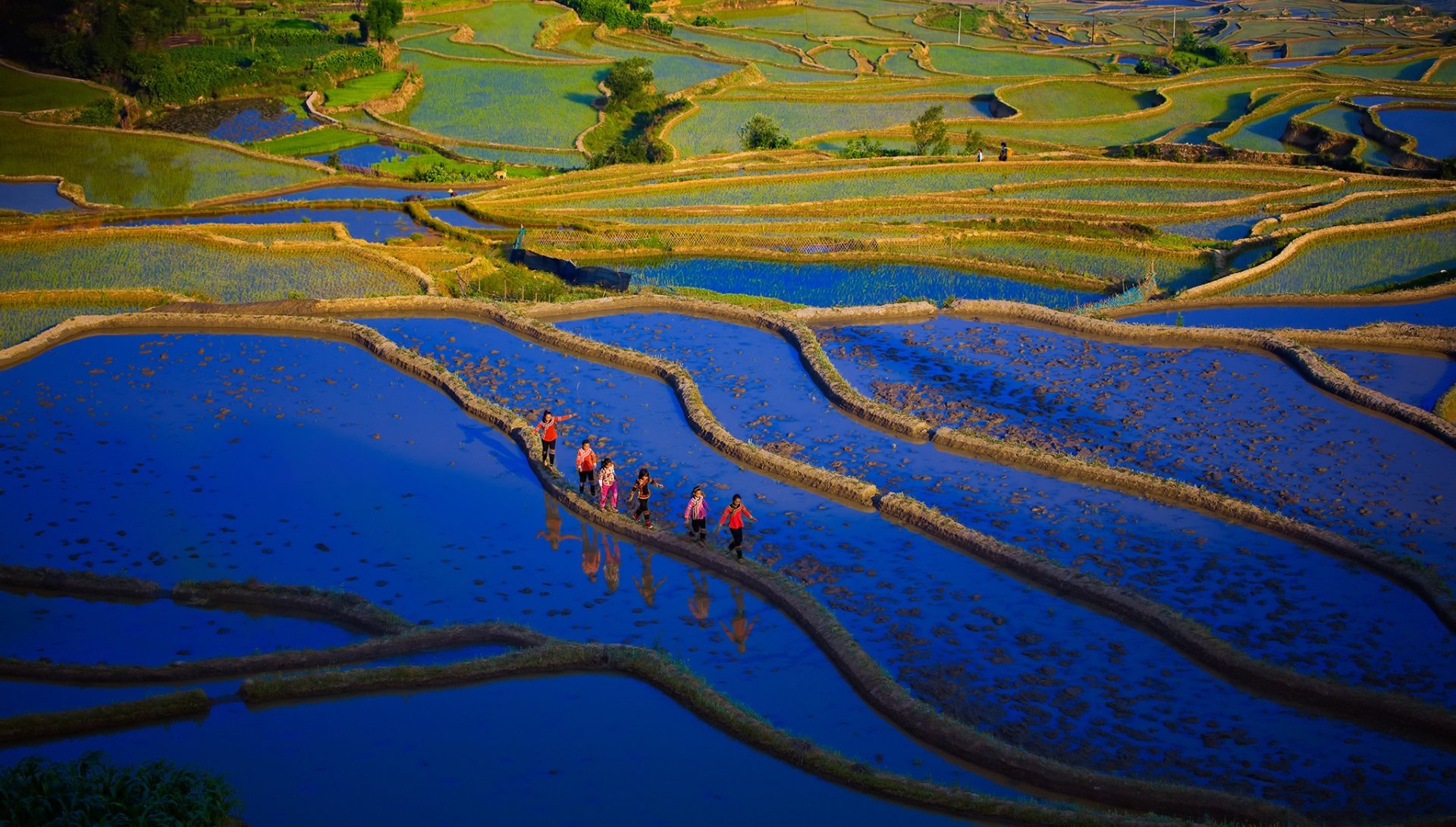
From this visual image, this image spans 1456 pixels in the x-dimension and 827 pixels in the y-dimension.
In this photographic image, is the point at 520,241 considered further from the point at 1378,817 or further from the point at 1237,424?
the point at 1378,817

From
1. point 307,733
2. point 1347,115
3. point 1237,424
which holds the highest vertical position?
point 1347,115

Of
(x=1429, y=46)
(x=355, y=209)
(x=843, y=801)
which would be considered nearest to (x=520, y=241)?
(x=355, y=209)

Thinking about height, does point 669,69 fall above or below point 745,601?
above

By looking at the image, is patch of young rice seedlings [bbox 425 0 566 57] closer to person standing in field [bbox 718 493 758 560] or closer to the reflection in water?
the reflection in water

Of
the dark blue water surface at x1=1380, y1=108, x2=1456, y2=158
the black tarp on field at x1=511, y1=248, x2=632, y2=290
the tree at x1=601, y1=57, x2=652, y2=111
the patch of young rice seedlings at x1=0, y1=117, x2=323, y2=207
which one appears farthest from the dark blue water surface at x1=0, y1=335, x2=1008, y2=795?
the dark blue water surface at x1=1380, y1=108, x2=1456, y2=158

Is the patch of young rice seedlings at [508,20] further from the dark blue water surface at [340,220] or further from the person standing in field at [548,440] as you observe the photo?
the person standing in field at [548,440]
